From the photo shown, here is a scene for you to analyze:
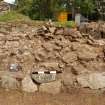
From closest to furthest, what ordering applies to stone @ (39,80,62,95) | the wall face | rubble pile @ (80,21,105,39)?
stone @ (39,80,62,95)
rubble pile @ (80,21,105,39)
the wall face

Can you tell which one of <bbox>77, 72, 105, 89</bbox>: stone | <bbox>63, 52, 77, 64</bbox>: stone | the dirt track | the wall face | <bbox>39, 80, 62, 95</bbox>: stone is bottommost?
the dirt track

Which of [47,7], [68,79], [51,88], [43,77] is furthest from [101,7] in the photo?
[51,88]

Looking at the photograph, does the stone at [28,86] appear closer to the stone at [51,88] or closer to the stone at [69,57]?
the stone at [51,88]

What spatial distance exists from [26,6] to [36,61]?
447 inches

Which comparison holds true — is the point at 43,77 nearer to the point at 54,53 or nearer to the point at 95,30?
the point at 54,53

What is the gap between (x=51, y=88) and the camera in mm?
8250

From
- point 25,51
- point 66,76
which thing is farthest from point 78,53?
point 25,51

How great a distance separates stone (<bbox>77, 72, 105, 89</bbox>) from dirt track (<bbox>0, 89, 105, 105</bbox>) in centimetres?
16

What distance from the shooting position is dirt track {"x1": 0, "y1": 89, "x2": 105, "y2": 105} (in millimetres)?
7438

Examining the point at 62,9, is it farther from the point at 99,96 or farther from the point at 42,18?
the point at 99,96

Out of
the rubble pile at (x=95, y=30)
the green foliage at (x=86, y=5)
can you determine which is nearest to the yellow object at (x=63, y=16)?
the green foliage at (x=86, y=5)

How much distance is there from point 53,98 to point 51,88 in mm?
459

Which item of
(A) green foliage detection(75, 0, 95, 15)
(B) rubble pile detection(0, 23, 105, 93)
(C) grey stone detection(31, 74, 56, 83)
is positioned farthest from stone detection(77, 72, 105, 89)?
(A) green foliage detection(75, 0, 95, 15)

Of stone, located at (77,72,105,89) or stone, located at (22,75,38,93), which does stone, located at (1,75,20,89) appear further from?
stone, located at (77,72,105,89)
